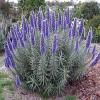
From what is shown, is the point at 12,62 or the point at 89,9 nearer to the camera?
the point at 12,62

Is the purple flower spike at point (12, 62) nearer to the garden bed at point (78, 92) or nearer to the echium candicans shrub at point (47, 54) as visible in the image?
the echium candicans shrub at point (47, 54)

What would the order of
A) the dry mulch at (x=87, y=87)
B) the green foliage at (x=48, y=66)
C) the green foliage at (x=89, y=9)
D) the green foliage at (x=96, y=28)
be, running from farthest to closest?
the green foliage at (x=89, y=9), the green foliage at (x=96, y=28), the dry mulch at (x=87, y=87), the green foliage at (x=48, y=66)

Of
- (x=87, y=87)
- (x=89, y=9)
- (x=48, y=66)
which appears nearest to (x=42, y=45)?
(x=48, y=66)

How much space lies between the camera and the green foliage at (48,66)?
4750 millimetres

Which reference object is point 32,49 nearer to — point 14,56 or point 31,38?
point 31,38

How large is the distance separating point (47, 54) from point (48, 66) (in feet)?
0.62

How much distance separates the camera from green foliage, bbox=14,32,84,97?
475 centimetres

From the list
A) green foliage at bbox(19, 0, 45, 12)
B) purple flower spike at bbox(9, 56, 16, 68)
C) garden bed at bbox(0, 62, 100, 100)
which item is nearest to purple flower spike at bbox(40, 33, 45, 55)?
purple flower spike at bbox(9, 56, 16, 68)

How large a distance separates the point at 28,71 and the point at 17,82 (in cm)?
29

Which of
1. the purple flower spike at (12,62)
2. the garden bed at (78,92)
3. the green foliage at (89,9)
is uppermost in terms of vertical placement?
the purple flower spike at (12,62)

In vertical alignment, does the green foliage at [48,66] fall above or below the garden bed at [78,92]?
above

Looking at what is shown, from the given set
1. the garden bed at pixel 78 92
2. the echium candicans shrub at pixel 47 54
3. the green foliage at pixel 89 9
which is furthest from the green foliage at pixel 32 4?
the garden bed at pixel 78 92

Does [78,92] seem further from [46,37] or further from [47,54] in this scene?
[46,37]

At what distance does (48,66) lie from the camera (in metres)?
4.77
